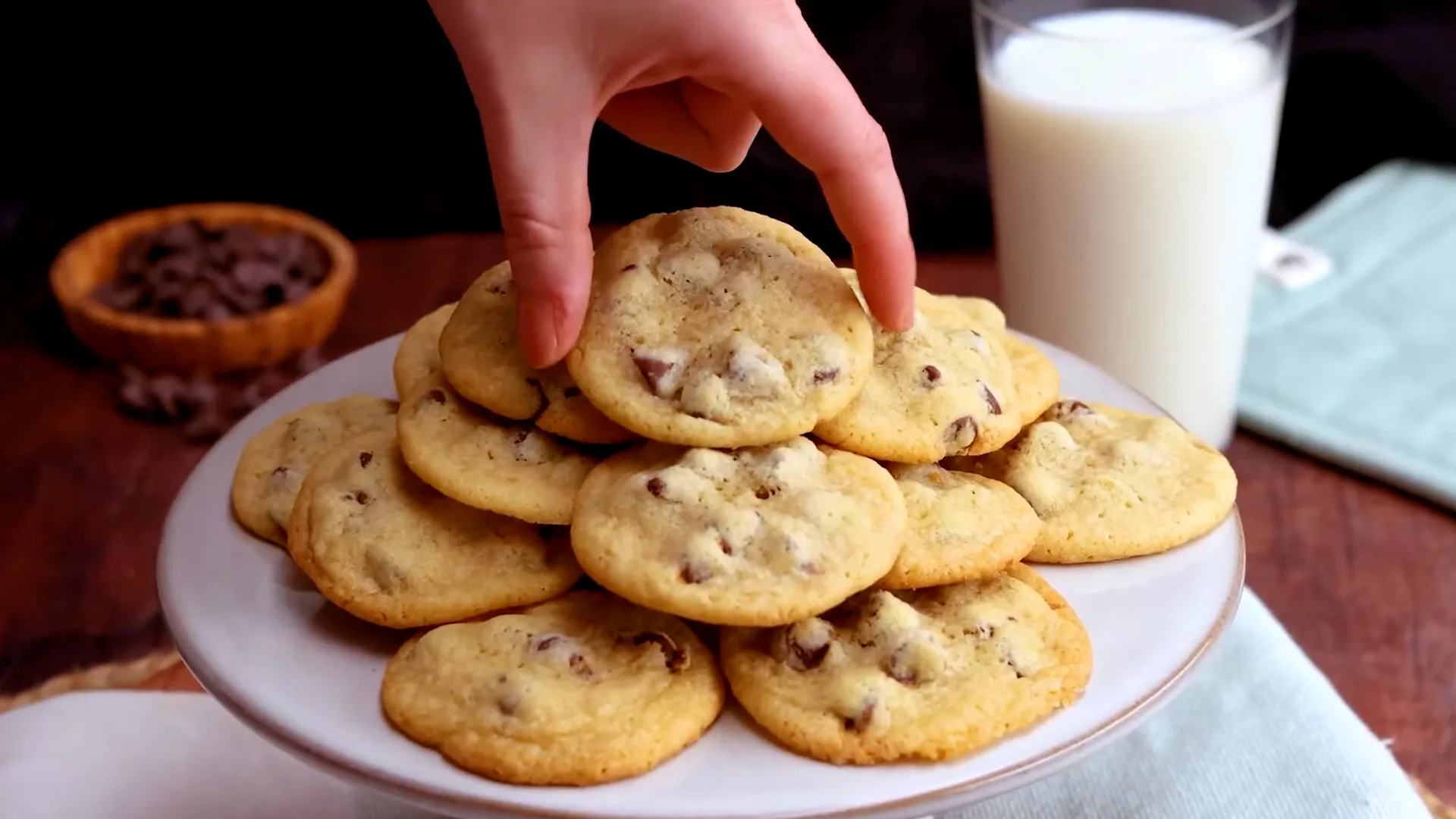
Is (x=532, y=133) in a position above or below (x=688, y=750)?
above

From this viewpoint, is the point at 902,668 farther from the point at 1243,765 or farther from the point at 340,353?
the point at 340,353

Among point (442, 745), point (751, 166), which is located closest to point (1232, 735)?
point (442, 745)

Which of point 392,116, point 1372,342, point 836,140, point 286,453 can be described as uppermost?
point 836,140

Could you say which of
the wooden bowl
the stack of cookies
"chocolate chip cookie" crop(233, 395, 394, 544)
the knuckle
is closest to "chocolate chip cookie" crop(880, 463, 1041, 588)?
the stack of cookies

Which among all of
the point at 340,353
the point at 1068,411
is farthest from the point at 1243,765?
the point at 340,353

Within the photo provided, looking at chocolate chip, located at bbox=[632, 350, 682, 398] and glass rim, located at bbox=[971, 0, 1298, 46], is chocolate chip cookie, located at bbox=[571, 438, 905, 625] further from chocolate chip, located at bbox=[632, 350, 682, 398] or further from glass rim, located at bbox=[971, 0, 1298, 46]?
glass rim, located at bbox=[971, 0, 1298, 46]

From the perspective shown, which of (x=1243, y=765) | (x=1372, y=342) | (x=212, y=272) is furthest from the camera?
(x=212, y=272)

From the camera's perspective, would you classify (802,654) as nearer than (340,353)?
Yes
